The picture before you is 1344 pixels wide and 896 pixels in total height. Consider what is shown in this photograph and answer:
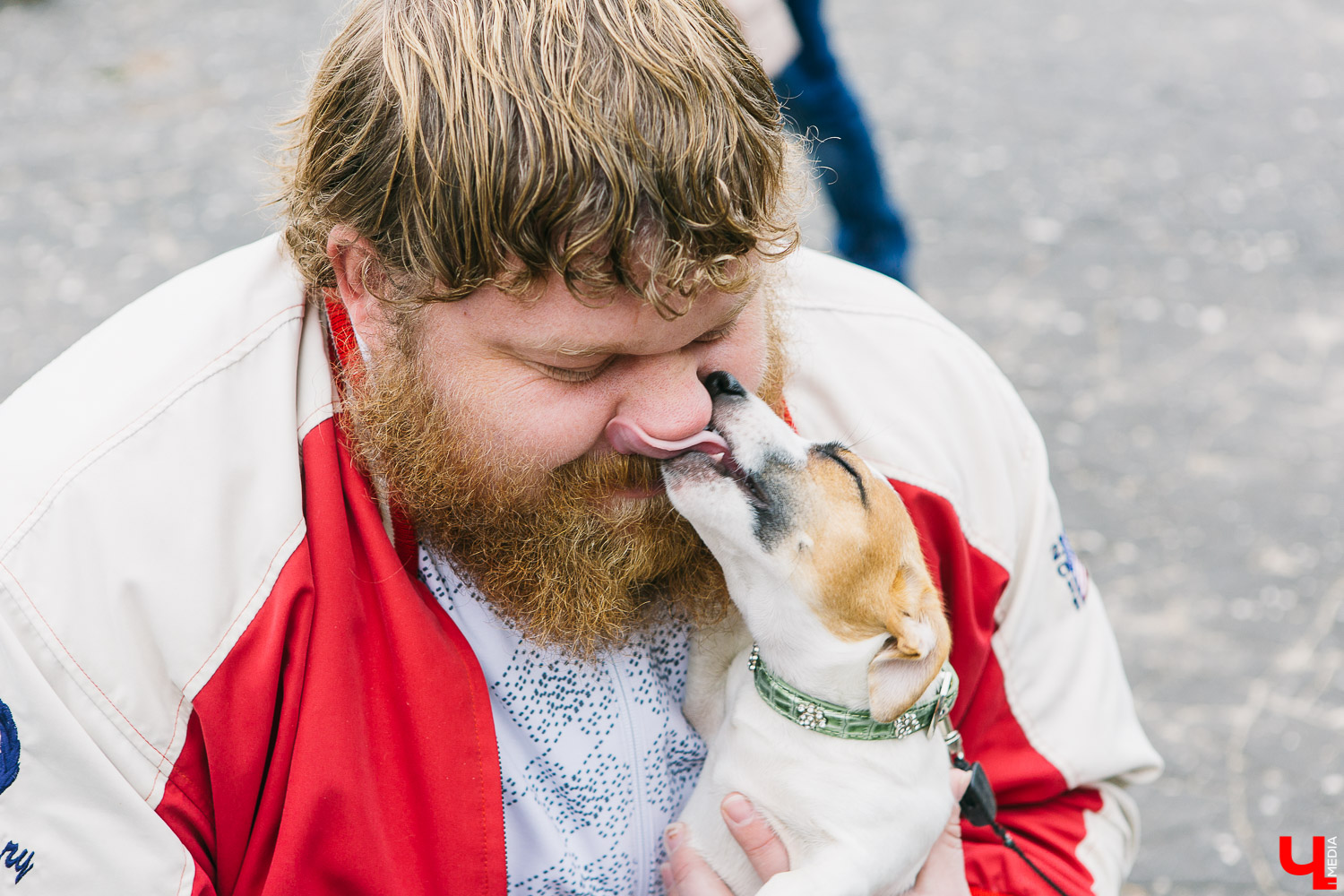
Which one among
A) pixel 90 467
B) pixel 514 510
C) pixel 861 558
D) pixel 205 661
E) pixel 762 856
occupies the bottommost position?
pixel 762 856

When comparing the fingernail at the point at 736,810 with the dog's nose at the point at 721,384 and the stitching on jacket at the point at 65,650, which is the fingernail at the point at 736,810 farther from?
the stitching on jacket at the point at 65,650

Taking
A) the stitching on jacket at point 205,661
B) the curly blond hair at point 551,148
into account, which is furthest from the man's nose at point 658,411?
the stitching on jacket at point 205,661

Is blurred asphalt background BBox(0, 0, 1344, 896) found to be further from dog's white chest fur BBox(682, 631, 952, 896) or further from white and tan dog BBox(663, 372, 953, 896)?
dog's white chest fur BBox(682, 631, 952, 896)

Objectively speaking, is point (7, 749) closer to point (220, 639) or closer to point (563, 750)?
point (220, 639)

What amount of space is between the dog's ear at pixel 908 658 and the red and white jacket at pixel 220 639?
7.8 inches

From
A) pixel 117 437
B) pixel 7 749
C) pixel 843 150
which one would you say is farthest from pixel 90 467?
pixel 843 150

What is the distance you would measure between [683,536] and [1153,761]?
939 millimetres

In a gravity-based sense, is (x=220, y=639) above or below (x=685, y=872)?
above

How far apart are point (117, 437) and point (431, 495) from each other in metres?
0.41

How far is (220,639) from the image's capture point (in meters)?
1.54

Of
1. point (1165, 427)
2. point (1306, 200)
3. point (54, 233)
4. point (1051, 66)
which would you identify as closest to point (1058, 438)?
point (1165, 427)

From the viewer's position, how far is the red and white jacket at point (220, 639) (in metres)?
1.45

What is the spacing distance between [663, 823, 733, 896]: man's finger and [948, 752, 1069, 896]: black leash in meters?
0.43

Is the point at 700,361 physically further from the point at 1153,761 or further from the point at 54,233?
the point at 54,233
